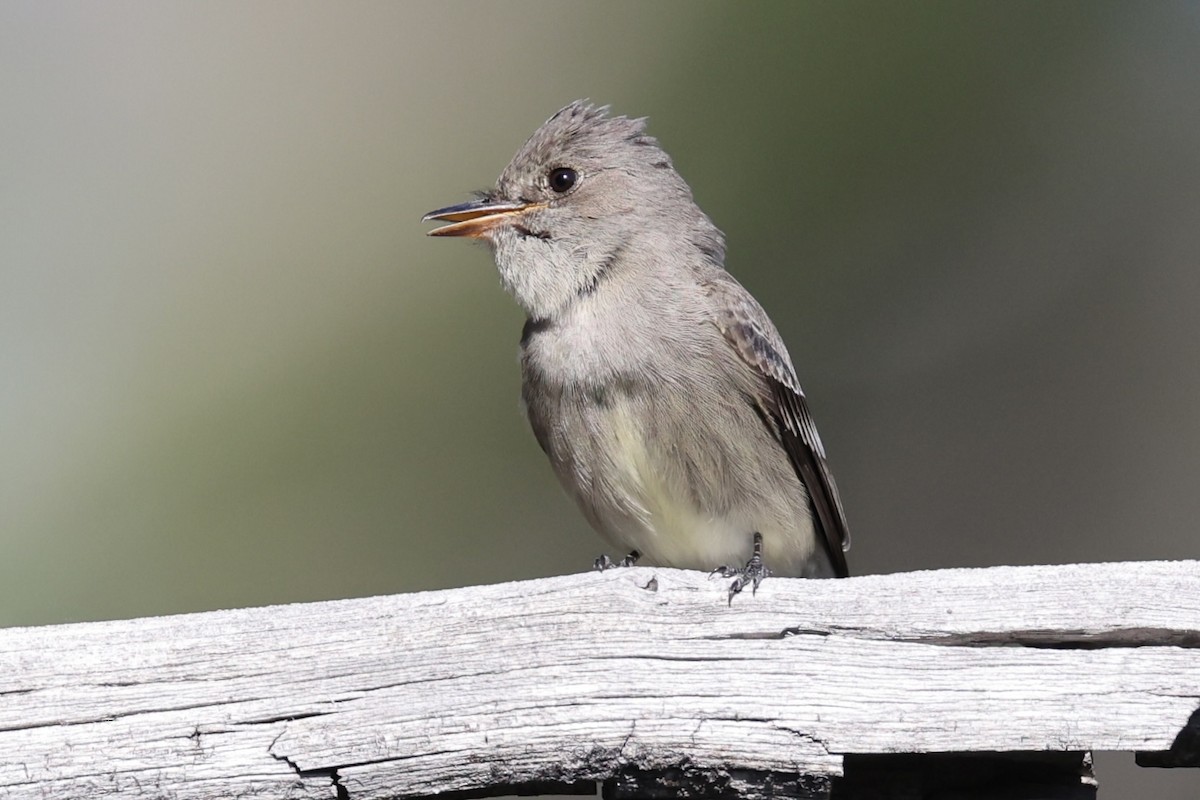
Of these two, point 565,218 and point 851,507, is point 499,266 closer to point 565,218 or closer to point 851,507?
point 565,218

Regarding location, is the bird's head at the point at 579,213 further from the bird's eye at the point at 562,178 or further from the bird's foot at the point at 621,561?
the bird's foot at the point at 621,561

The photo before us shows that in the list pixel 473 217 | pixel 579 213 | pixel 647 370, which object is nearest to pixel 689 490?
pixel 647 370

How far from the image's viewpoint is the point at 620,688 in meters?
2.69

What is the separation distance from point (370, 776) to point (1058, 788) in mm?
1337

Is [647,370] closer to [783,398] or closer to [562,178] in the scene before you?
[783,398]

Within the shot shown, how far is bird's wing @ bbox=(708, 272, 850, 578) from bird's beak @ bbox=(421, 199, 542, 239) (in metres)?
0.78

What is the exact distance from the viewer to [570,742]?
2.65 m

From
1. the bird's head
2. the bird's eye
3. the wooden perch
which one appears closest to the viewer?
the wooden perch

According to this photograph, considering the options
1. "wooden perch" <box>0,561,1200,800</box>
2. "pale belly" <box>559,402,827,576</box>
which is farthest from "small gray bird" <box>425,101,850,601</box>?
"wooden perch" <box>0,561,1200,800</box>

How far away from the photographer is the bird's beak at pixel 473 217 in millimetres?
4902

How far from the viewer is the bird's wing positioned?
15.5 feet

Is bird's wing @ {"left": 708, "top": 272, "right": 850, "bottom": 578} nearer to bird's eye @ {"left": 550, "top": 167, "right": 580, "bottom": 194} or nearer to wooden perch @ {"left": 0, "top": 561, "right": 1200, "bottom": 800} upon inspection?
bird's eye @ {"left": 550, "top": 167, "right": 580, "bottom": 194}

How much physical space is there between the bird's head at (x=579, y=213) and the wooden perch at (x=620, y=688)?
2.12 metres

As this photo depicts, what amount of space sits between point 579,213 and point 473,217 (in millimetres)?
384
